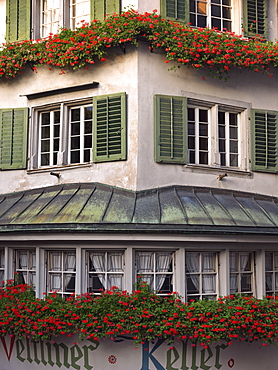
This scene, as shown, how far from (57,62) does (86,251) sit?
13.9 feet

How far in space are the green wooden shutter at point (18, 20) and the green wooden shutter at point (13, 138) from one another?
1.83m

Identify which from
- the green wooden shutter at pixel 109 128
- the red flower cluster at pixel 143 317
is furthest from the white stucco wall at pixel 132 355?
the green wooden shutter at pixel 109 128

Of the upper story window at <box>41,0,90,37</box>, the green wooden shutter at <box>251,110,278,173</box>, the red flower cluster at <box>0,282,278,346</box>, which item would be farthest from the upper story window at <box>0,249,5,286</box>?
the green wooden shutter at <box>251,110,278,173</box>

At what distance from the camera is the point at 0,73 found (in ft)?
49.4

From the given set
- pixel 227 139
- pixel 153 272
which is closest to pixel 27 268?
pixel 153 272

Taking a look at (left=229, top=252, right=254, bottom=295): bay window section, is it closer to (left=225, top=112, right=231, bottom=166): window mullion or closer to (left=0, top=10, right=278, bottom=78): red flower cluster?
(left=225, top=112, right=231, bottom=166): window mullion

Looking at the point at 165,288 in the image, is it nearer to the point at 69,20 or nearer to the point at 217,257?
the point at 217,257

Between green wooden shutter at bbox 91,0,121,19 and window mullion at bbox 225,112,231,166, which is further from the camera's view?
window mullion at bbox 225,112,231,166

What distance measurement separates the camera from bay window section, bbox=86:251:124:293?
13125 millimetres

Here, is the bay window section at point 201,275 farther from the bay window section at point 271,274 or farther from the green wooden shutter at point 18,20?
the green wooden shutter at point 18,20

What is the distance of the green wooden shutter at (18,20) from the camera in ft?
51.3

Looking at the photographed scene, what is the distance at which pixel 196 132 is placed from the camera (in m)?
14.8

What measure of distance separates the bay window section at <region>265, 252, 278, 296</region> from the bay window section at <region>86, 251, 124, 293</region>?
10.9ft

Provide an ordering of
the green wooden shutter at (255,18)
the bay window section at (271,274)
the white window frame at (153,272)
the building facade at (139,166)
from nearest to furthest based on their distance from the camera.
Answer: the building facade at (139,166) < the white window frame at (153,272) < the bay window section at (271,274) < the green wooden shutter at (255,18)
